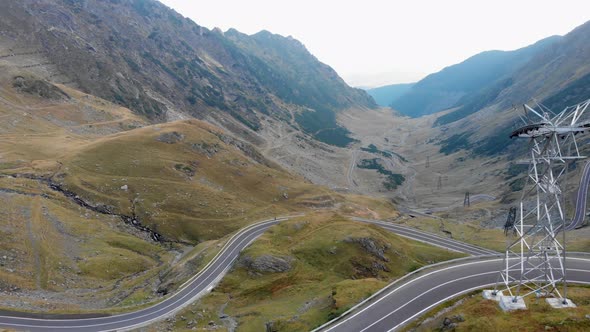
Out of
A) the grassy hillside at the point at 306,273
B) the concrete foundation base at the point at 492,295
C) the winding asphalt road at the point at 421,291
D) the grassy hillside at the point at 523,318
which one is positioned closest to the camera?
the grassy hillside at the point at 523,318

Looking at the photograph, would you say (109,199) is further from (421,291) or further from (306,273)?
(421,291)

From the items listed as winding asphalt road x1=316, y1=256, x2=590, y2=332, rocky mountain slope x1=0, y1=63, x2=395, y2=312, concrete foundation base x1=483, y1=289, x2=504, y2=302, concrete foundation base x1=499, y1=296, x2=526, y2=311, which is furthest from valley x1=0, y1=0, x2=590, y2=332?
concrete foundation base x1=483, y1=289, x2=504, y2=302

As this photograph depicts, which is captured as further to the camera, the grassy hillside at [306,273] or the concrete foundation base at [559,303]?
the grassy hillside at [306,273]

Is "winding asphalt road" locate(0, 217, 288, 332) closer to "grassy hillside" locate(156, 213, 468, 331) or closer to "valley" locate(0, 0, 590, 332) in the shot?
"valley" locate(0, 0, 590, 332)

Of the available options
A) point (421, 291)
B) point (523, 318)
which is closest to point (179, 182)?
point (421, 291)

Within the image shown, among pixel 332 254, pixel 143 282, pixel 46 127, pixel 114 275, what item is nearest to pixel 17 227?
pixel 114 275

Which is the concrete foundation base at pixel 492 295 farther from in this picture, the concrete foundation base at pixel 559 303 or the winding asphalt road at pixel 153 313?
the winding asphalt road at pixel 153 313

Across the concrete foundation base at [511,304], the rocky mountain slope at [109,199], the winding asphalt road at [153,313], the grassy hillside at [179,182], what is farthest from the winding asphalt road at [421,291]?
the grassy hillside at [179,182]

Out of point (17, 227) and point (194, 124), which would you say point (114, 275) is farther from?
point (194, 124)
